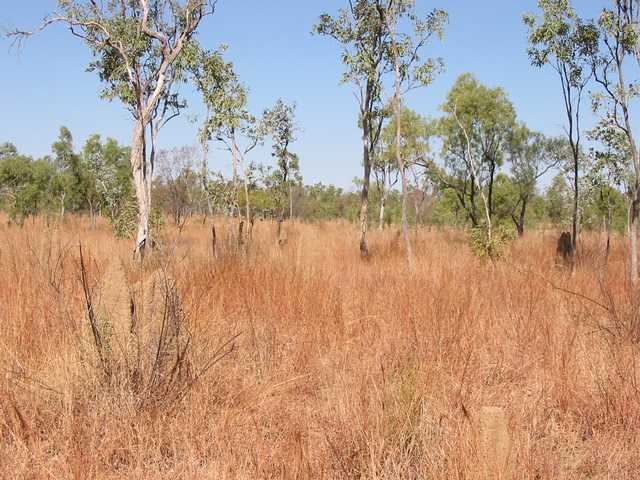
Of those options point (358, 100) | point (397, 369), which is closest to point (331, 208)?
point (358, 100)

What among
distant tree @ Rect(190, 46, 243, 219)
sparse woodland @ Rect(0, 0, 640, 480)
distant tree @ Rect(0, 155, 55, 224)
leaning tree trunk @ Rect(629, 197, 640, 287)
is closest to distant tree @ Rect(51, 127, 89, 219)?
distant tree @ Rect(0, 155, 55, 224)

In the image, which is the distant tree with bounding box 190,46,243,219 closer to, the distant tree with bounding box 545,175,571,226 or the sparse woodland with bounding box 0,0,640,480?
the sparse woodland with bounding box 0,0,640,480

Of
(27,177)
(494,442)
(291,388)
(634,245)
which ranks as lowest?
(291,388)

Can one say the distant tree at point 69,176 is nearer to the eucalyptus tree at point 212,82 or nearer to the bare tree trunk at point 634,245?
the eucalyptus tree at point 212,82

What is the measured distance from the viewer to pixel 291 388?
3.40 m

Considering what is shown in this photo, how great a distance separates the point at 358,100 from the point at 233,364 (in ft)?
34.6

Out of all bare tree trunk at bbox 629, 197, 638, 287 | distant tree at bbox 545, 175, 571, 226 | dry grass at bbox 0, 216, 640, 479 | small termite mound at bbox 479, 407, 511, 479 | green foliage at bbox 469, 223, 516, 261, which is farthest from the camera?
distant tree at bbox 545, 175, 571, 226

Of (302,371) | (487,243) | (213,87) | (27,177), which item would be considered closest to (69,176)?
(27,177)

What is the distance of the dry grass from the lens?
232cm

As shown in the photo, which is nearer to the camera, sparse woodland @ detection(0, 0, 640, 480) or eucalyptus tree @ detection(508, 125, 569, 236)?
sparse woodland @ detection(0, 0, 640, 480)

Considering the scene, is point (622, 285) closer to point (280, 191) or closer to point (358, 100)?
point (358, 100)

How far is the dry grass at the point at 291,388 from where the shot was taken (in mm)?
2322

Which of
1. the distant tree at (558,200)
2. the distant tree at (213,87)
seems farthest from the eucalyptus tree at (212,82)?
the distant tree at (558,200)

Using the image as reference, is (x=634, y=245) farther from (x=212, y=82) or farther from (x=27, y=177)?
(x=27, y=177)
